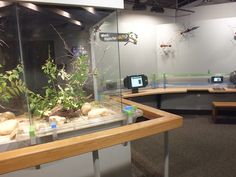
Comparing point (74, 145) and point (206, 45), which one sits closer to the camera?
point (74, 145)

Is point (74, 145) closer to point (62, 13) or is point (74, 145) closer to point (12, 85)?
point (12, 85)

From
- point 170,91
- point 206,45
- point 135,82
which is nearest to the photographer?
point 135,82

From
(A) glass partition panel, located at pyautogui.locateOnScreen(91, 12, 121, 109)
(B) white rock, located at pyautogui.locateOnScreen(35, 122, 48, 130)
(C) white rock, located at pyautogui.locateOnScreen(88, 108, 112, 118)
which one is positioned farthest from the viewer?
(A) glass partition panel, located at pyautogui.locateOnScreen(91, 12, 121, 109)

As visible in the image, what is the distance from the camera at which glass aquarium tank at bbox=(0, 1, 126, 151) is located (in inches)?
65.8

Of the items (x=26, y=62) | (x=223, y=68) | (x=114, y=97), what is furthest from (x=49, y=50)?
(x=223, y=68)

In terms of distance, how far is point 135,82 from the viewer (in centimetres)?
468

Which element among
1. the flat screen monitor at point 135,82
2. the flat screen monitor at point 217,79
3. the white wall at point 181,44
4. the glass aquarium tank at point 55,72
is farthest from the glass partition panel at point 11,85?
the flat screen monitor at point 217,79

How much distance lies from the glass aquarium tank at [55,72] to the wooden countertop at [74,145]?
0.23 metres

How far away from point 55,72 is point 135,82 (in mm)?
2876

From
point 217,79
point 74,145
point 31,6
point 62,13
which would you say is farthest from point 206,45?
point 74,145

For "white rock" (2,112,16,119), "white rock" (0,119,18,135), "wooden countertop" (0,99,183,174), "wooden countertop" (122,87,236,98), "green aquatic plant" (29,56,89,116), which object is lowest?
"wooden countertop" (122,87,236,98)

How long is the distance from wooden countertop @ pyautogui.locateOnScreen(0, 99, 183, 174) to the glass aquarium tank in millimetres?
226

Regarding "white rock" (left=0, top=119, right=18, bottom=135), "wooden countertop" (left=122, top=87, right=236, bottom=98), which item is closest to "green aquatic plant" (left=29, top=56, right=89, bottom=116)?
"white rock" (left=0, top=119, right=18, bottom=135)

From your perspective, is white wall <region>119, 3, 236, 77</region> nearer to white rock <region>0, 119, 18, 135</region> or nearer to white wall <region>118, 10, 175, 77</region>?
white wall <region>118, 10, 175, 77</region>
